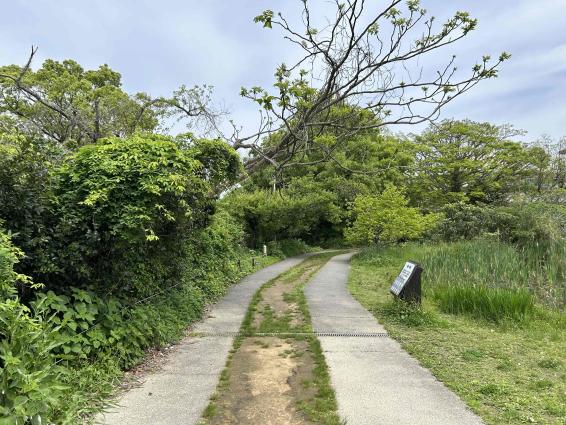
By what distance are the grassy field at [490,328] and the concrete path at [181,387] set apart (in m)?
2.68

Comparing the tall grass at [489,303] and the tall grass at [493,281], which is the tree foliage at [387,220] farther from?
the tall grass at [489,303]

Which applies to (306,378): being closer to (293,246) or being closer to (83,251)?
(83,251)

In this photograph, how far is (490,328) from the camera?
24.1 ft

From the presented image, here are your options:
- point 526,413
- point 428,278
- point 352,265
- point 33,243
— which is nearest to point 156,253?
point 33,243

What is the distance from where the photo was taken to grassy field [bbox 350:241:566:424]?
435 cm

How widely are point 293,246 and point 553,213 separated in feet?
48.8

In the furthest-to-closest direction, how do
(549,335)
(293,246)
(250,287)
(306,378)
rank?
(293,246) → (250,287) → (549,335) → (306,378)

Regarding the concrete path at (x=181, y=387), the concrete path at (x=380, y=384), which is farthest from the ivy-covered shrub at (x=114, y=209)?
the concrete path at (x=380, y=384)

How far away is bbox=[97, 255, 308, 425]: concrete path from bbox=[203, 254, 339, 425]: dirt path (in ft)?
0.54

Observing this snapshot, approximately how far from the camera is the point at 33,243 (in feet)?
15.0

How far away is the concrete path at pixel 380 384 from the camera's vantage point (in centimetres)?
392

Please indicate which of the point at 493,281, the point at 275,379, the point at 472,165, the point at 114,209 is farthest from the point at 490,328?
the point at 472,165

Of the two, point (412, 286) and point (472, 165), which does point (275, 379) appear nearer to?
point (412, 286)

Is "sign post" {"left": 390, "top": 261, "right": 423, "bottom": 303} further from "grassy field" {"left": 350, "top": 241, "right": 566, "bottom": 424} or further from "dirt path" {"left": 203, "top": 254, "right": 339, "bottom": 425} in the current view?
"dirt path" {"left": 203, "top": 254, "right": 339, "bottom": 425}
